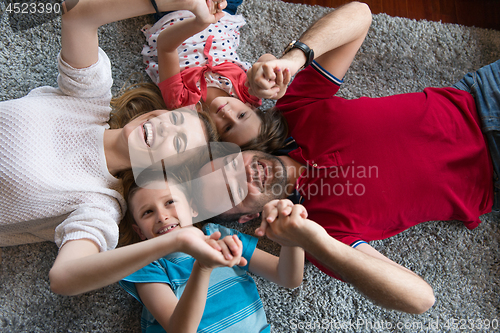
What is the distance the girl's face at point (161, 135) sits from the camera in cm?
91

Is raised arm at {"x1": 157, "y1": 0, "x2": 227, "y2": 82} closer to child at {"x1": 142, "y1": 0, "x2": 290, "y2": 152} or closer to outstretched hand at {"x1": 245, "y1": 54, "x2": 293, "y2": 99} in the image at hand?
child at {"x1": 142, "y1": 0, "x2": 290, "y2": 152}

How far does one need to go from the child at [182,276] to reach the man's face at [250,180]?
8 cm

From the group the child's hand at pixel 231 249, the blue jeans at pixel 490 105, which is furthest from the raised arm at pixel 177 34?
the blue jeans at pixel 490 105

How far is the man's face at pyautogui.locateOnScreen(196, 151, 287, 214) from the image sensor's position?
0.99 m

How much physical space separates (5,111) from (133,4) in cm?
44

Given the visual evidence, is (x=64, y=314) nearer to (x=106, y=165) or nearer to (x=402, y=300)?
(x=106, y=165)

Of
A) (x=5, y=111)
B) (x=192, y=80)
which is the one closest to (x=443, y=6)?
(x=192, y=80)

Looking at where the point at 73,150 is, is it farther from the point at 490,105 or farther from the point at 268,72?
the point at 490,105

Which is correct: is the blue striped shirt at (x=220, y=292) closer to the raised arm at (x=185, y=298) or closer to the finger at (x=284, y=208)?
the raised arm at (x=185, y=298)

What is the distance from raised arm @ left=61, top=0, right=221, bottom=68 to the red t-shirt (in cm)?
51

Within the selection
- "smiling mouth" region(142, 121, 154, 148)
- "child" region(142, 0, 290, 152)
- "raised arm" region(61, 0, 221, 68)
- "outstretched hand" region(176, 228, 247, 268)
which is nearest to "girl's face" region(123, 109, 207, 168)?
"smiling mouth" region(142, 121, 154, 148)

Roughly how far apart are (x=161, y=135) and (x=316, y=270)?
2.14ft

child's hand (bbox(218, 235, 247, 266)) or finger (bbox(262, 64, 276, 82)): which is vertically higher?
finger (bbox(262, 64, 276, 82))

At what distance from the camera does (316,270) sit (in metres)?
1.08
